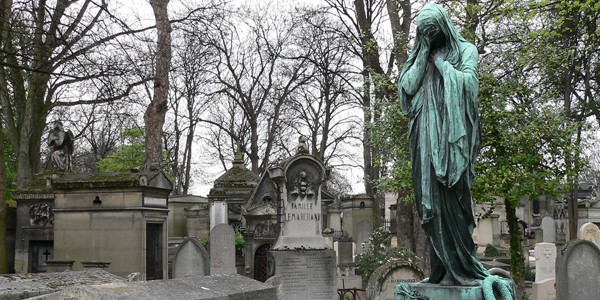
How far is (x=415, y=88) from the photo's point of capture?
4.82 meters

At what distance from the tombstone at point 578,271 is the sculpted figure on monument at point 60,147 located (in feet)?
44.2

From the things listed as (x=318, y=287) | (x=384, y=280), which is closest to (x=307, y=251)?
(x=318, y=287)

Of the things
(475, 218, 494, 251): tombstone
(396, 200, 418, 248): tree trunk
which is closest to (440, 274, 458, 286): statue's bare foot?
(396, 200, 418, 248): tree trunk

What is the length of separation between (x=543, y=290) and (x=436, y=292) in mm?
10749

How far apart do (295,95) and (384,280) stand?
26.2 m

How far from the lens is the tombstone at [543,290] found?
14.2 m

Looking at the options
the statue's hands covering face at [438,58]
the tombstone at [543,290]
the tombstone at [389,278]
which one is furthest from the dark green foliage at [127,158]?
the statue's hands covering face at [438,58]

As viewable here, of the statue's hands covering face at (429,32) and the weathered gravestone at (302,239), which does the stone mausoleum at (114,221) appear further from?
the statue's hands covering face at (429,32)

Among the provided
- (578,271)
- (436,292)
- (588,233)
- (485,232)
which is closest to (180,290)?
(436,292)

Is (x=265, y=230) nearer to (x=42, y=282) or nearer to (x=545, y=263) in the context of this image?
(x=545, y=263)

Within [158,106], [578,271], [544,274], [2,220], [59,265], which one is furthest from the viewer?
[158,106]

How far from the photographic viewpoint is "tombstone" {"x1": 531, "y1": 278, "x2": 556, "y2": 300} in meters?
14.2

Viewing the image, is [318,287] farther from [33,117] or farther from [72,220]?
[33,117]

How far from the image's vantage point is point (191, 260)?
1280 cm
